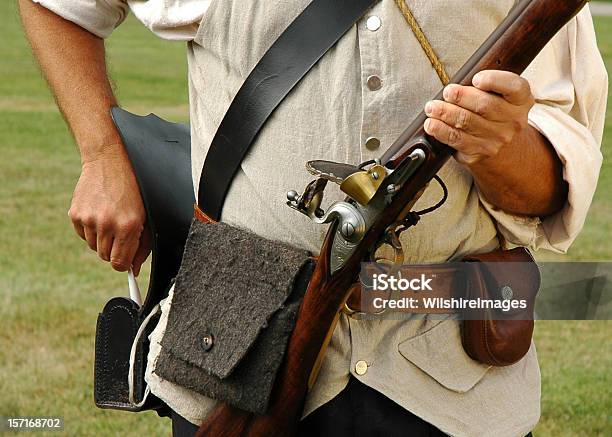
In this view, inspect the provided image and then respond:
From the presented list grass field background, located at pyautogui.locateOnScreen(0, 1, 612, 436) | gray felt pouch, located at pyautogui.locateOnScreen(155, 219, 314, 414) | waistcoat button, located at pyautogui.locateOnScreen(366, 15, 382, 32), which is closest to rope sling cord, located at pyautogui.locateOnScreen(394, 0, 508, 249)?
waistcoat button, located at pyautogui.locateOnScreen(366, 15, 382, 32)

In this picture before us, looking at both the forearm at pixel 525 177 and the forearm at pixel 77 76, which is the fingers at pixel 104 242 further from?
the forearm at pixel 525 177

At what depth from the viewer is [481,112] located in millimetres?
1718

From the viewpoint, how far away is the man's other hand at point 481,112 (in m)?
1.71

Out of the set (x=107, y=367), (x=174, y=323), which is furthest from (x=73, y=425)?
(x=174, y=323)

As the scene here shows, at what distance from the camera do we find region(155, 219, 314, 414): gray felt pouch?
2029 mm

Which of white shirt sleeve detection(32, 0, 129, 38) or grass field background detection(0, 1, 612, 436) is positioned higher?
white shirt sleeve detection(32, 0, 129, 38)

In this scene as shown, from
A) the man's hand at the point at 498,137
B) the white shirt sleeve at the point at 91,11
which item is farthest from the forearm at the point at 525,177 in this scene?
the white shirt sleeve at the point at 91,11

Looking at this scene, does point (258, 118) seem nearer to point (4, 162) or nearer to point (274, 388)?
point (274, 388)

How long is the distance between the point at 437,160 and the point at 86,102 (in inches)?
37.4

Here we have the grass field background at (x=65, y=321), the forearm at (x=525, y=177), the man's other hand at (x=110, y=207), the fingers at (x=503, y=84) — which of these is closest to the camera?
the fingers at (x=503, y=84)

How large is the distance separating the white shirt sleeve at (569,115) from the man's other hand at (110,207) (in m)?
0.77

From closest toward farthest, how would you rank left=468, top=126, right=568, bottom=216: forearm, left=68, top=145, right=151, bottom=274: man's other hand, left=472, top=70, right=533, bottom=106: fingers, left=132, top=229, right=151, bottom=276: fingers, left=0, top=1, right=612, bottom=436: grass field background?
left=472, top=70, right=533, bottom=106: fingers < left=468, top=126, right=568, bottom=216: forearm < left=68, top=145, right=151, bottom=274: man's other hand < left=132, top=229, right=151, bottom=276: fingers < left=0, top=1, right=612, bottom=436: grass field background

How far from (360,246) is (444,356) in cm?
33

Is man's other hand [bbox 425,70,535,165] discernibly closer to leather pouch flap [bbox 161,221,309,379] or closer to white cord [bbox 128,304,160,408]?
leather pouch flap [bbox 161,221,309,379]
